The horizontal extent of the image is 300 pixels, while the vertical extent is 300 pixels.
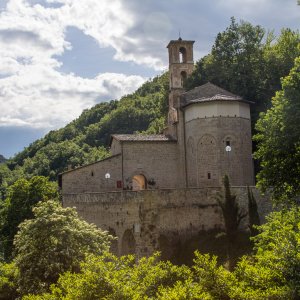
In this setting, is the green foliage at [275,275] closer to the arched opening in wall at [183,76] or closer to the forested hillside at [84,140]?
the arched opening in wall at [183,76]

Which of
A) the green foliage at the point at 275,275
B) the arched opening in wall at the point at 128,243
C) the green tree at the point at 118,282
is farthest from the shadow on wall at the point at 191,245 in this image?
the green tree at the point at 118,282

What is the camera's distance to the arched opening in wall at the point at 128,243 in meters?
28.6

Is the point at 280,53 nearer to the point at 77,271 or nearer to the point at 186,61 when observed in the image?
the point at 186,61

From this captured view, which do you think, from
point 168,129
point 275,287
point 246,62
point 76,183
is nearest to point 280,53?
point 246,62

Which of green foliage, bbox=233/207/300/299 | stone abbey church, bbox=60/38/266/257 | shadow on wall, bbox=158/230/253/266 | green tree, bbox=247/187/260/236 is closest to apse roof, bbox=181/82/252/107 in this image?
stone abbey church, bbox=60/38/266/257

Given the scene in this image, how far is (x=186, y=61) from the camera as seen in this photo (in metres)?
45.9

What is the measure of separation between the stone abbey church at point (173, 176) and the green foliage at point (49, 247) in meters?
6.19

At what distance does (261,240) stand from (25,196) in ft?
99.9

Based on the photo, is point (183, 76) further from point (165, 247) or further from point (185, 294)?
point (185, 294)

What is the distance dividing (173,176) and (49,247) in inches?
773

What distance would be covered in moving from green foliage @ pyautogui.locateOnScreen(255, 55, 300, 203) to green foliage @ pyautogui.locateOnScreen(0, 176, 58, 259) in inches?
1005

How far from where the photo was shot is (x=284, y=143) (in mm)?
21156

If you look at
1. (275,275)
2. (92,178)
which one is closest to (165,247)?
(92,178)

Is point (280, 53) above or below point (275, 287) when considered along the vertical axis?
above
